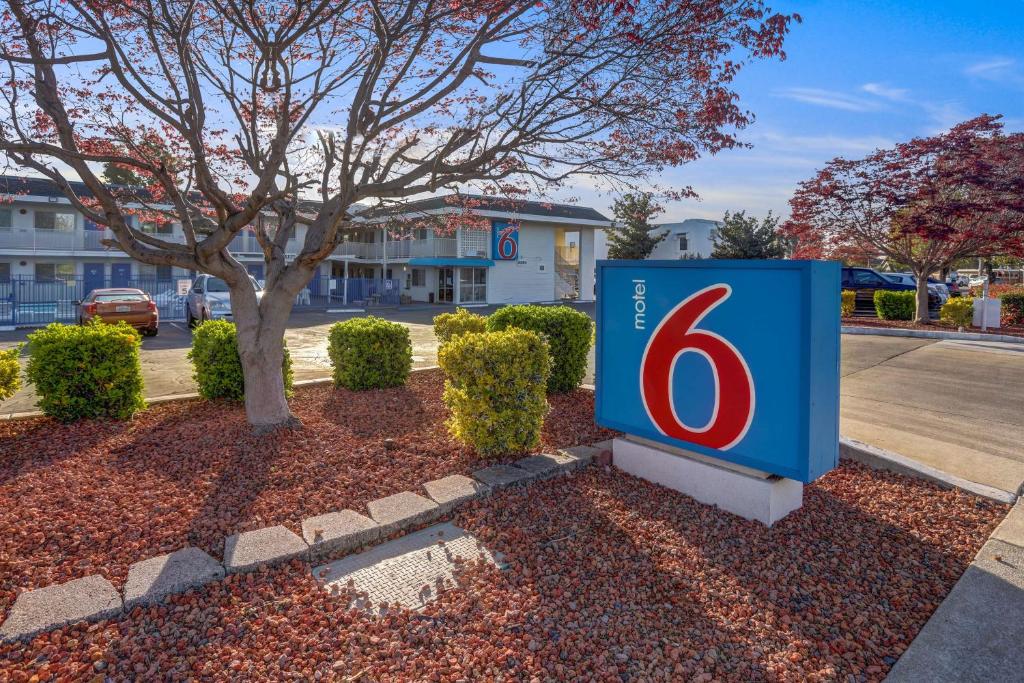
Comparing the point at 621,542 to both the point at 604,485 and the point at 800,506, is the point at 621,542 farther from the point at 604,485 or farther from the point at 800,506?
the point at 800,506

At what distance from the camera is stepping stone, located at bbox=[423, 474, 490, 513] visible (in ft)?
13.1

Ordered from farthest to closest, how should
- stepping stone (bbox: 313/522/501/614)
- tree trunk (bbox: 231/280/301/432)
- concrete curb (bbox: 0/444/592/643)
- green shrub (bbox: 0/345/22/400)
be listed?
1. tree trunk (bbox: 231/280/301/432)
2. green shrub (bbox: 0/345/22/400)
3. stepping stone (bbox: 313/522/501/614)
4. concrete curb (bbox: 0/444/592/643)

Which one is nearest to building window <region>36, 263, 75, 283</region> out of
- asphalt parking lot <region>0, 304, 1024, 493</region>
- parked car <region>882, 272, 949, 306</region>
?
asphalt parking lot <region>0, 304, 1024, 493</region>

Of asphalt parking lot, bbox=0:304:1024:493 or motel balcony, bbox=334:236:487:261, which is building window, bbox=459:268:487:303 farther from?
asphalt parking lot, bbox=0:304:1024:493

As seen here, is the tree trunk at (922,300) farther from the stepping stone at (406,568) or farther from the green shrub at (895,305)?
the stepping stone at (406,568)

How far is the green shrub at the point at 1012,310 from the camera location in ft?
60.6

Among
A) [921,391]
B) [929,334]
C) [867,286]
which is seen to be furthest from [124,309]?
[867,286]

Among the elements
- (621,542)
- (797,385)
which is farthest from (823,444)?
(621,542)

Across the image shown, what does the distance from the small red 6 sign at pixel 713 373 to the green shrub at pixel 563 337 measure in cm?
283

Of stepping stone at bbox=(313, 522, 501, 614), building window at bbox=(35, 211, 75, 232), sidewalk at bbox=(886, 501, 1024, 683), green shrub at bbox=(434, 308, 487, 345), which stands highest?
building window at bbox=(35, 211, 75, 232)

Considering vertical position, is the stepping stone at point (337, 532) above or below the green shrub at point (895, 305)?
below

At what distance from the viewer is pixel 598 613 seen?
2854 millimetres

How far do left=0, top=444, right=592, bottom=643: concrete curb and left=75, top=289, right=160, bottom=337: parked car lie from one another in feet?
50.3

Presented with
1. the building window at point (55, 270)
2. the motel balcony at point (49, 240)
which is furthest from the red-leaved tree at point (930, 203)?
the building window at point (55, 270)
